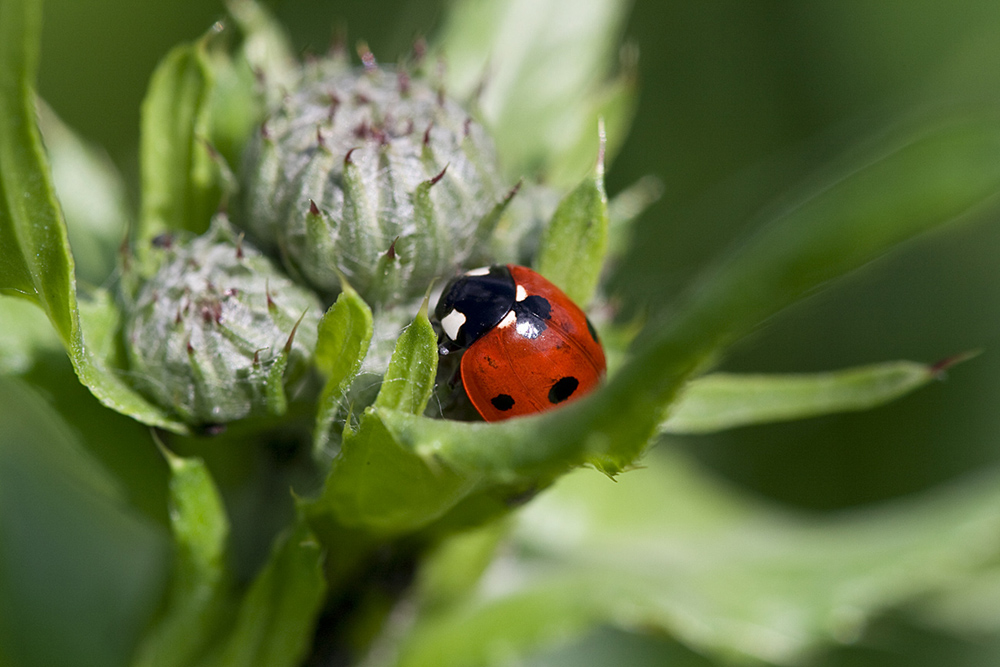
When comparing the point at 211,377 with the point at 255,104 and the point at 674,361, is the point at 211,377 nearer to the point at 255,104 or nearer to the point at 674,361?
the point at 255,104

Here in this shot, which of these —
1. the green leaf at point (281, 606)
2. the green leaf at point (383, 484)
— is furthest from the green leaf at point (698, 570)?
the green leaf at point (383, 484)

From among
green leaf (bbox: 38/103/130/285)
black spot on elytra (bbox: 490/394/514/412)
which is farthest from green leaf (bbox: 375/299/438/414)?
green leaf (bbox: 38/103/130/285)

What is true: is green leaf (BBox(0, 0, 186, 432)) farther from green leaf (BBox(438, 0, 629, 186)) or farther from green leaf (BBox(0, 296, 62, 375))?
green leaf (BBox(438, 0, 629, 186))

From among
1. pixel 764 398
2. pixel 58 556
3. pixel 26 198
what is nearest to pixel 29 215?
pixel 26 198

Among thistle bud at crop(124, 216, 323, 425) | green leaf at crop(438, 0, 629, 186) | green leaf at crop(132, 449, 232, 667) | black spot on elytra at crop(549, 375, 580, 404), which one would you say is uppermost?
green leaf at crop(438, 0, 629, 186)

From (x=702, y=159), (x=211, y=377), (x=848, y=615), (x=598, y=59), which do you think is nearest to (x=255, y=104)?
(x=211, y=377)

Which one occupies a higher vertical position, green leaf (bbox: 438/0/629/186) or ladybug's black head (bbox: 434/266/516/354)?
green leaf (bbox: 438/0/629/186)

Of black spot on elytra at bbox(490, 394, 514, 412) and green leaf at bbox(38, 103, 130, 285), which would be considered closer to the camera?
black spot on elytra at bbox(490, 394, 514, 412)

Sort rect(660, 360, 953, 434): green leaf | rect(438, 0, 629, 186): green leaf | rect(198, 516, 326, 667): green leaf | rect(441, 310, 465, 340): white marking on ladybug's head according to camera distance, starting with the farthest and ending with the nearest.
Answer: rect(438, 0, 629, 186): green leaf → rect(660, 360, 953, 434): green leaf → rect(441, 310, 465, 340): white marking on ladybug's head → rect(198, 516, 326, 667): green leaf
